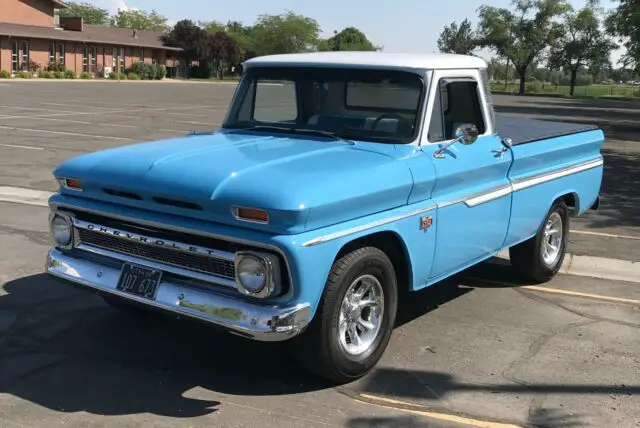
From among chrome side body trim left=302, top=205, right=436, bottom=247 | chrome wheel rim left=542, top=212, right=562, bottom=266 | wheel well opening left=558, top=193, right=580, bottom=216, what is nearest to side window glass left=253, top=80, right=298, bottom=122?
chrome side body trim left=302, top=205, right=436, bottom=247

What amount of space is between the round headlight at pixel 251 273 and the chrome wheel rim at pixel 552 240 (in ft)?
11.9

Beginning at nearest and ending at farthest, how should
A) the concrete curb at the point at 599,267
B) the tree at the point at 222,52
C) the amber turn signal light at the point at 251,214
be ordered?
the amber turn signal light at the point at 251,214 → the concrete curb at the point at 599,267 → the tree at the point at 222,52

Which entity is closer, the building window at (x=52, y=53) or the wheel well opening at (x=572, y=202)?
the wheel well opening at (x=572, y=202)

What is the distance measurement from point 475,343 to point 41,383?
2888mm

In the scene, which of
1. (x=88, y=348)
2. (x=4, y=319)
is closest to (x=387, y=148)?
(x=88, y=348)

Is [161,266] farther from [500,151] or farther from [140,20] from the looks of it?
[140,20]

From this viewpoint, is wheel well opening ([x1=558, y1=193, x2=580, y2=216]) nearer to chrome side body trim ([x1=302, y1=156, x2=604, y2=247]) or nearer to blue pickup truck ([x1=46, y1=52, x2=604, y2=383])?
chrome side body trim ([x1=302, y1=156, x2=604, y2=247])

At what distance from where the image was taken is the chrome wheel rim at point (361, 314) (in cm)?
425

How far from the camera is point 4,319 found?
5.21 m

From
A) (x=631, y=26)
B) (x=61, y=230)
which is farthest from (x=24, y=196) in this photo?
(x=631, y=26)

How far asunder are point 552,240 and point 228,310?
4.02 metres

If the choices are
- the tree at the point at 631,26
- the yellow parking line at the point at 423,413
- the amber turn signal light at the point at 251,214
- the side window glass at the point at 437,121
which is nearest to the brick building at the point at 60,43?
the tree at the point at 631,26

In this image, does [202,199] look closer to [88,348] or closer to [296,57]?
[88,348]

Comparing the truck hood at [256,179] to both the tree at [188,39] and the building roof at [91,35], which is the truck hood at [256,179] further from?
the tree at [188,39]
